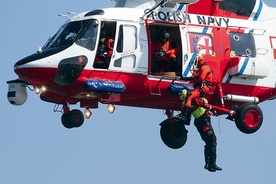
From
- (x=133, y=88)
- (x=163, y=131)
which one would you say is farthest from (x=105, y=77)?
(x=163, y=131)

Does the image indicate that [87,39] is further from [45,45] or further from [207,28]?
[207,28]

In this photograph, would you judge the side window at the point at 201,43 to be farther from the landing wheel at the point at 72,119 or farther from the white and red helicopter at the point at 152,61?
the landing wheel at the point at 72,119

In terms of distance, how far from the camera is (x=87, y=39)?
30.5 m

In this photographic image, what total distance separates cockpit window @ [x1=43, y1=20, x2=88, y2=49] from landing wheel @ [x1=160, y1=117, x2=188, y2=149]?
3987 mm

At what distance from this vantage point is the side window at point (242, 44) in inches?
1267

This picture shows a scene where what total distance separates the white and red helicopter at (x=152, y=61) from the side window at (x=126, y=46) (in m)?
0.03

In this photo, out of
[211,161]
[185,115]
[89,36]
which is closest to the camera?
[89,36]

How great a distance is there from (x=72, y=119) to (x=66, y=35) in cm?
259

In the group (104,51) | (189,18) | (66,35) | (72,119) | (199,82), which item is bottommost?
(72,119)

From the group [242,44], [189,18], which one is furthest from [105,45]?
[242,44]

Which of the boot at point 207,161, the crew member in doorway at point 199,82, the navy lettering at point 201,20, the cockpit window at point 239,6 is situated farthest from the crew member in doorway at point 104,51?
the cockpit window at point 239,6

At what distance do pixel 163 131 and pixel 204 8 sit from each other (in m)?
3.76

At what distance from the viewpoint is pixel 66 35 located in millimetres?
30906

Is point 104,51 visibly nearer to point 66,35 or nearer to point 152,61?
point 66,35
